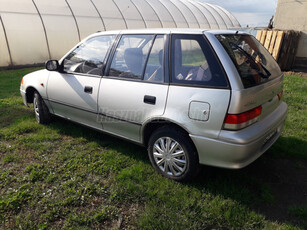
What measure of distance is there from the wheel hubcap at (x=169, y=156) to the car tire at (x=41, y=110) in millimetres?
2598

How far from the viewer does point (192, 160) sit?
2703 millimetres

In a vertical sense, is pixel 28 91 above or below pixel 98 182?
above

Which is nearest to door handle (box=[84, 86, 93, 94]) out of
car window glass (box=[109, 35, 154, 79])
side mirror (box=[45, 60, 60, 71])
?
car window glass (box=[109, 35, 154, 79])

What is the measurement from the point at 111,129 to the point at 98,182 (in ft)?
2.60

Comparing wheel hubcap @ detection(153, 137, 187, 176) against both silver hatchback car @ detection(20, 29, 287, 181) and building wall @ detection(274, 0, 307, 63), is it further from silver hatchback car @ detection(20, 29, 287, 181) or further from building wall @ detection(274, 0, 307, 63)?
building wall @ detection(274, 0, 307, 63)

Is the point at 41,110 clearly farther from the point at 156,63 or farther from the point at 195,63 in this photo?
the point at 195,63

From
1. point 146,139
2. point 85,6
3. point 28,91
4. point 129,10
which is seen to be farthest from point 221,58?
point 129,10

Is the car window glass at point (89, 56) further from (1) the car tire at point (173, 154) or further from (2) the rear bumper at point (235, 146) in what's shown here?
(2) the rear bumper at point (235, 146)

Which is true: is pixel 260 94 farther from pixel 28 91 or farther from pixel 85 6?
pixel 85 6

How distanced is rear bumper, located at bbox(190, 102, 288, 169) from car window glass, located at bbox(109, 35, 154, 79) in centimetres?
118

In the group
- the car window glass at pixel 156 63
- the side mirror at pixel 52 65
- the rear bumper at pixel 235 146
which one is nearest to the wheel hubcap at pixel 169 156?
the rear bumper at pixel 235 146

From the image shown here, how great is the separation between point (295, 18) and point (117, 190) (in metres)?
10.5

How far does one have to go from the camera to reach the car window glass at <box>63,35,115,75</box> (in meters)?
3.49

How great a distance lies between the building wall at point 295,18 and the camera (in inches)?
374
